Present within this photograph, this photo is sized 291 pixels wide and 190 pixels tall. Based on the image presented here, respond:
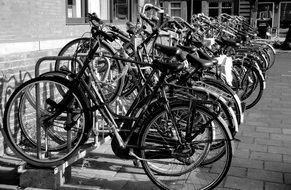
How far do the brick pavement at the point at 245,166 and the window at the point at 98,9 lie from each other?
8.40 feet

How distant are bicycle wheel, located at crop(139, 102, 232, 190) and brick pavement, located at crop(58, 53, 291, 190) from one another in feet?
0.57

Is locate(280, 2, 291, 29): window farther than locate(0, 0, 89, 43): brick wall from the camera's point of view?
Yes

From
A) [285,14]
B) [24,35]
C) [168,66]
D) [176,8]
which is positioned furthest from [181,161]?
[176,8]

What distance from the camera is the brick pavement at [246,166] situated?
386 centimetres

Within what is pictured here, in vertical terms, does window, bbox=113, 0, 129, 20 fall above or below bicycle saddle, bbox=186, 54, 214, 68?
above

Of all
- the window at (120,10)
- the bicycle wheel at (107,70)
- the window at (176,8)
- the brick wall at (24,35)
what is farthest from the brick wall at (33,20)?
the window at (176,8)

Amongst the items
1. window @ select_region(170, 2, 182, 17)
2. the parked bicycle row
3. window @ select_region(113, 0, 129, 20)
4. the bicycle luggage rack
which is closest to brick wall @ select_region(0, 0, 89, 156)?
the parked bicycle row

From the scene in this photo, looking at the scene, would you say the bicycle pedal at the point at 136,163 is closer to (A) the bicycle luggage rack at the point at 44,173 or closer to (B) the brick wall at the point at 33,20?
(A) the bicycle luggage rack at the point at 44,173

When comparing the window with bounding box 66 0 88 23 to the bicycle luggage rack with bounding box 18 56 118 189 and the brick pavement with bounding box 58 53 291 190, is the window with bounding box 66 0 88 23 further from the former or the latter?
the bicycle luggage rack with bounding box 18 56 118 189

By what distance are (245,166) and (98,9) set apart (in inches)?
172

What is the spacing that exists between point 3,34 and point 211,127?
2.55 meters

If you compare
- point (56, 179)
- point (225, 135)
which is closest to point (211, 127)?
point (225, 135)

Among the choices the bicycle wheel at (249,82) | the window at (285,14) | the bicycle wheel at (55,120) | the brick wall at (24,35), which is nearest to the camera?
the bicycle wheel at (55,120)

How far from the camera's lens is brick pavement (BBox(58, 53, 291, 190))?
12.7 ft
